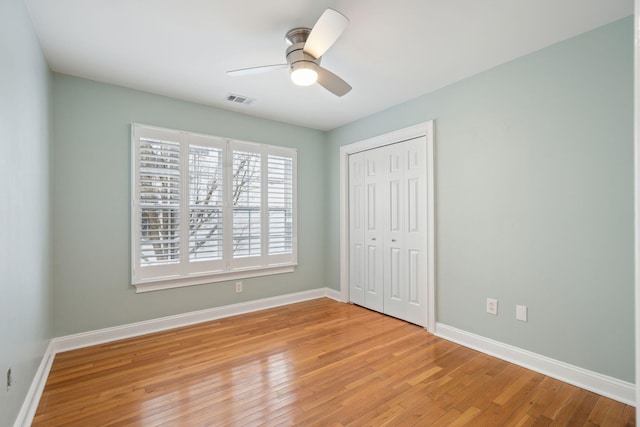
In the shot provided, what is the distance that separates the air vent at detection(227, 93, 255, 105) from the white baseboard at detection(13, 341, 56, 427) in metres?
2.84

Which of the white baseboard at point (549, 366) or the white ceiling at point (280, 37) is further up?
the white ceiling at point (280, 37)

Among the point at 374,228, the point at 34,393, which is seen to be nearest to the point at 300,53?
the point at 374,228

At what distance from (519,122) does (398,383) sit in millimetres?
2310

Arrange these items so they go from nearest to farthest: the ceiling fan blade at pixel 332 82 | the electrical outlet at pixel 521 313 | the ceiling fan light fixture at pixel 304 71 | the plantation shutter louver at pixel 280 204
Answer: the ceiling fan light fixture at pixel 304 71 < the ceiling fan blade at pixel 332 82 < the electrical outlet at pixel 521 313 < the plantation shutter louver at pixel 280 204

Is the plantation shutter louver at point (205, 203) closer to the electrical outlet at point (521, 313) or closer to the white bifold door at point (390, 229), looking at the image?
the white bifold door at point (390, 229)

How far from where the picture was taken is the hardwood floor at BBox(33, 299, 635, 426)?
1844mm

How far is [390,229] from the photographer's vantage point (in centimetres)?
369

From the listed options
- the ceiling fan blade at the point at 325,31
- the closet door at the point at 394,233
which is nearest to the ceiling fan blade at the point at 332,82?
the ceiling fan blade at the point at 325,31

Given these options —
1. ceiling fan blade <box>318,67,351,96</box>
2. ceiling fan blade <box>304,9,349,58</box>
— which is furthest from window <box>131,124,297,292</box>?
ceiling fan blade <box>304,9,349,58</box>

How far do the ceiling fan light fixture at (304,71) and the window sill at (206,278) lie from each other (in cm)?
246

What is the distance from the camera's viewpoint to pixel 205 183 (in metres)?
3.53

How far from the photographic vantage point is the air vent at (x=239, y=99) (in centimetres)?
335

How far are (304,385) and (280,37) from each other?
8.40 feet

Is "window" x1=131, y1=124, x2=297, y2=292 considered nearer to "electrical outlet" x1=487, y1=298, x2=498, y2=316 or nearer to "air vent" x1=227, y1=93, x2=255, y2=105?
"air vent" x1=227, y1=93, x2=255, y2=105
